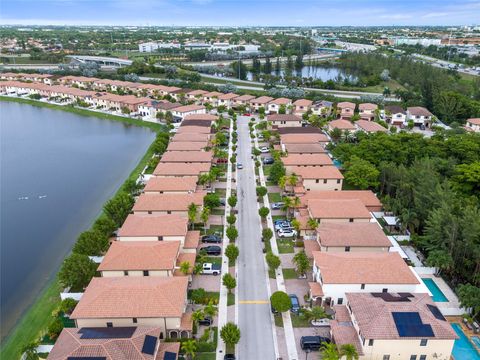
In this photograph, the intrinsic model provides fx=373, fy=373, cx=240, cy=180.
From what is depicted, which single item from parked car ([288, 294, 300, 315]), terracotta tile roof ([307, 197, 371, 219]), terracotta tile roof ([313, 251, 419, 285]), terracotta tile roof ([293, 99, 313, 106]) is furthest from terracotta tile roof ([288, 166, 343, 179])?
terracotta tile roof ([293, 99, 313, 106])

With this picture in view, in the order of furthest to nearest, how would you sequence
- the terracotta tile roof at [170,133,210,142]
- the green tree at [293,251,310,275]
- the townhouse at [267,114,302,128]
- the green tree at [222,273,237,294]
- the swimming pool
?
the townhouse at [267,114,302,128], the terracotta tile roof at [170,133,210,142], the green tree at [293,251,310,275], the swimming pool, the green tree at [222,273,237,294]

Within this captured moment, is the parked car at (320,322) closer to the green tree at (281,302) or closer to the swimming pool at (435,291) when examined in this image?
the green tree at (281,302)

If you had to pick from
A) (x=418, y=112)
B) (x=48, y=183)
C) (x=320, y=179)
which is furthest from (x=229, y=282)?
(x=418, y=112)

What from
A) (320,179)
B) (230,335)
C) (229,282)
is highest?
(320,179)

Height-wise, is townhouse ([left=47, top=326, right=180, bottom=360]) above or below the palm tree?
above

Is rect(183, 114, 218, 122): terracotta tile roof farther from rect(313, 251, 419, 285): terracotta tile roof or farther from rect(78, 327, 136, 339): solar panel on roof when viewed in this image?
rect(78, 327, 136, 339): solar panel on roof

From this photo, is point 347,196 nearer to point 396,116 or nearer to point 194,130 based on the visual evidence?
point 194,130

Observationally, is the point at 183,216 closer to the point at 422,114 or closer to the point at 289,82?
the point at 422,114
